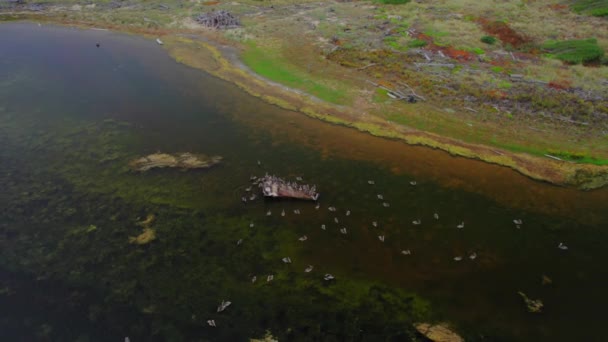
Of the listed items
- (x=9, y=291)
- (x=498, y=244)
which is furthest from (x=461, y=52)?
(x=9, y=291)

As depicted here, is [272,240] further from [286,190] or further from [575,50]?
[575,50]

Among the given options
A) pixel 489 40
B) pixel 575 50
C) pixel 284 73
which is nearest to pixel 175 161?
pixel 284 73

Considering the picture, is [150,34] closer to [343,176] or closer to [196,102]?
[196,102]

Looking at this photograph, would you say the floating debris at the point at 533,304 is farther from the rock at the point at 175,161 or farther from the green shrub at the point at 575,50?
the green shrub at the point at 575,50

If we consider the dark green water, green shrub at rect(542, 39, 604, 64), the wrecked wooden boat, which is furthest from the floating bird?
green shrub at rect(542, 39, 604, 64)

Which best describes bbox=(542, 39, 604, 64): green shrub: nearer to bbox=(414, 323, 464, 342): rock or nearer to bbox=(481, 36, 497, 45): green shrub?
bbox=(481, 36, 497, 45): green shrub
